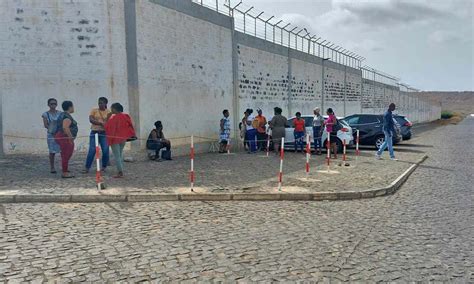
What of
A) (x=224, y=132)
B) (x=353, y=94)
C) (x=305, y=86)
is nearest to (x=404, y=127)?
(x=305, y=86)

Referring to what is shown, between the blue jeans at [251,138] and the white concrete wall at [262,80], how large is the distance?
2.46m

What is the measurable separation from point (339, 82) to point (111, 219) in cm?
2640

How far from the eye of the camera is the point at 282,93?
68.6 ft

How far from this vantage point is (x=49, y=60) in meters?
11.3

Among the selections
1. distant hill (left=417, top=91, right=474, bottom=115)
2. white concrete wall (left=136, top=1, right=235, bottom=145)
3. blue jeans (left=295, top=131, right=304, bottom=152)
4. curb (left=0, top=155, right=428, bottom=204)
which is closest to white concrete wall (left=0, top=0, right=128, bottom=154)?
white concrete wall (left=136, top=1, right=235, bottom=145)

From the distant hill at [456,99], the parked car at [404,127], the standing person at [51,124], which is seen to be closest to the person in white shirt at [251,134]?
the standing person at [51,124]

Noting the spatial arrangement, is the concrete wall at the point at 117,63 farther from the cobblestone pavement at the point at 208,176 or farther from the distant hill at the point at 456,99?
the distant hill at the point at 456,99

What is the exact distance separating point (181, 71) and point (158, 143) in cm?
314

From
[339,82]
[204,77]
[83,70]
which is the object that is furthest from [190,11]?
[339,82]

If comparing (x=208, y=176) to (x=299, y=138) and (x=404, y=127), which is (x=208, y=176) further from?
(x=404, y=127)

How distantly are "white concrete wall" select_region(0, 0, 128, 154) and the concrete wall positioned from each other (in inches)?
1.0

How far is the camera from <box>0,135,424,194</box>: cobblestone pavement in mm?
7871

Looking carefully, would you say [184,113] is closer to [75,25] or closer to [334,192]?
[75,25]

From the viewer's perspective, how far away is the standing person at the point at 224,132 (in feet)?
47.3
